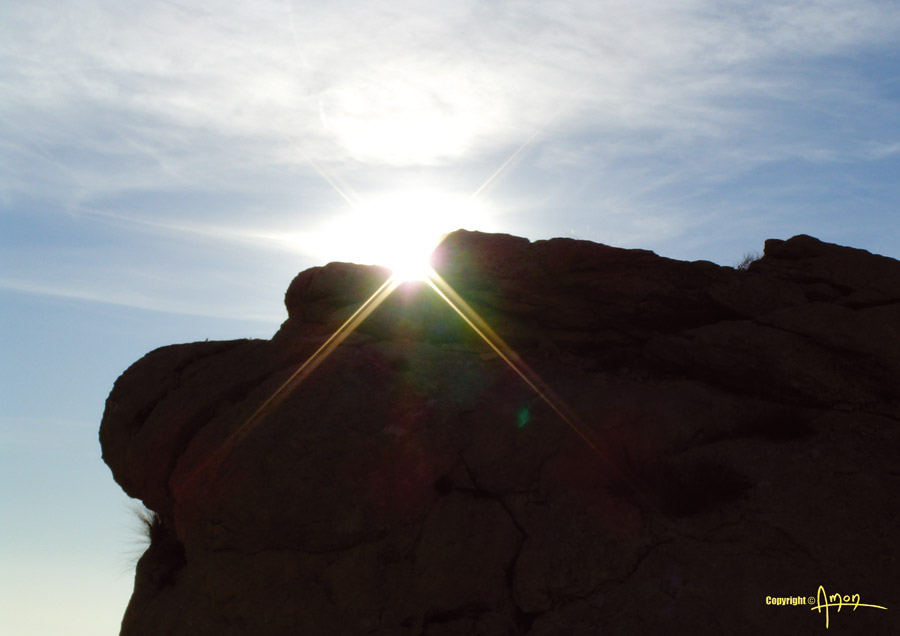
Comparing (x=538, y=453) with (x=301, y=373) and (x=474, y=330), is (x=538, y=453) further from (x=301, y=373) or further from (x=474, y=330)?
(x=301, y=373)

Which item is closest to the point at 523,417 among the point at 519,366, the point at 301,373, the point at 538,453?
the point at 538,453

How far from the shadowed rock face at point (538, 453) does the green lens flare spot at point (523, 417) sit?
0.07 metres

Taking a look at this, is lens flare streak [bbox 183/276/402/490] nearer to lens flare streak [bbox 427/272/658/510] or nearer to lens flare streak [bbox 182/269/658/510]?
lens flare streak [bbox 182/269/658/510]

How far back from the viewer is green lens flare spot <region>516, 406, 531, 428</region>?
24.8 feet

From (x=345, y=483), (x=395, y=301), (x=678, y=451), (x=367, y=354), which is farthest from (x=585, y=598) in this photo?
(x=395, y=301)

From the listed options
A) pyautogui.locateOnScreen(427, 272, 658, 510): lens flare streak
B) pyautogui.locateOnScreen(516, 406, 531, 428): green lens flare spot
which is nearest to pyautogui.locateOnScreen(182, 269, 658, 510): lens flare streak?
pyautogui.locateOnScreen(427, 272, 658, 510): lens flare streak

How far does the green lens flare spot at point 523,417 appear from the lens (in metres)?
7.57

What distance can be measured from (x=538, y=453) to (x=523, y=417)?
18.1 inches

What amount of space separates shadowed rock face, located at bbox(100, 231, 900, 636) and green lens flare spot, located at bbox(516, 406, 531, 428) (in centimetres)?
7

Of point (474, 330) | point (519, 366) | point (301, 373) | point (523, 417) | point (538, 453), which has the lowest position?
point (538, 453)

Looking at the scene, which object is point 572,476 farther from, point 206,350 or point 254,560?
point 206,350

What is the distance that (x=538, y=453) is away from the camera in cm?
731

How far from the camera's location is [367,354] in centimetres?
843

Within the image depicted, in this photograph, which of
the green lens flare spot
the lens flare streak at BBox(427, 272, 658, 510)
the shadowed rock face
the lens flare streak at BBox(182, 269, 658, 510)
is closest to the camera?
the shadowed rock face
